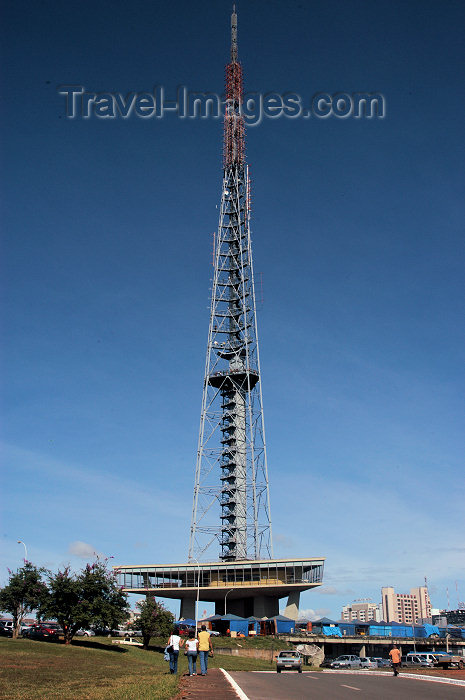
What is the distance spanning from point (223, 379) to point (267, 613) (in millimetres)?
35582

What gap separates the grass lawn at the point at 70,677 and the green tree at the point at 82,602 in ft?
14.0

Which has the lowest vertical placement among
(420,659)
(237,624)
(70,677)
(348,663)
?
(348,663)

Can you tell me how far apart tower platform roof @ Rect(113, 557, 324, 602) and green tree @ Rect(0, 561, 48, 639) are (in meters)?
37.6

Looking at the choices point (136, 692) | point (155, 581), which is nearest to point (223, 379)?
point (155, 581)

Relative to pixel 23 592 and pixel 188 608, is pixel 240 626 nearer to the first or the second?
pixel 188 608

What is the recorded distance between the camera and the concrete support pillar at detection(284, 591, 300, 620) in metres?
90.4

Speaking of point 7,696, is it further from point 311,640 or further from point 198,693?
point 311,640

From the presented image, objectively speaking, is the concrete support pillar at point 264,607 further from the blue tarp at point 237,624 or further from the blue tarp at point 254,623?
the blue tarp at point 237,624

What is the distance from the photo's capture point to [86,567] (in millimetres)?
51188

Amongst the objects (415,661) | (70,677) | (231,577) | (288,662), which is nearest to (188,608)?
(231,577)

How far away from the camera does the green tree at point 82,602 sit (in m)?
49.1

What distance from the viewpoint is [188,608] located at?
9588 centimetres

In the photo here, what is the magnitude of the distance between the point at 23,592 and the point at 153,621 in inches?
501

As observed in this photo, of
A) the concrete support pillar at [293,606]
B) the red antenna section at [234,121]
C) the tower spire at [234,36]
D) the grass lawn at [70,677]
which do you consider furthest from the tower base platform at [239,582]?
the tower spire at [234,36]
